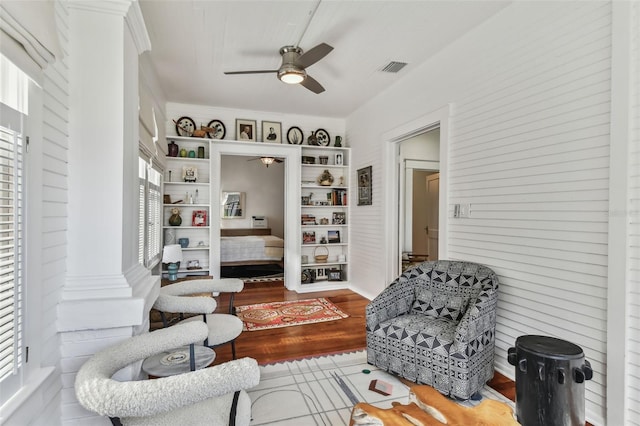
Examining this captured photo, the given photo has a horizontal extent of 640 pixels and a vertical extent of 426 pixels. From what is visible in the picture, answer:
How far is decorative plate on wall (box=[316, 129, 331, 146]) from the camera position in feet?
18.8

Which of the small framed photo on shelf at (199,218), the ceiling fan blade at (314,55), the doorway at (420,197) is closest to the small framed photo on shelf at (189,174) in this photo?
the small framed photo on shelf at (199,218)

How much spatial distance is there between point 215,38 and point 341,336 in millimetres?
3192

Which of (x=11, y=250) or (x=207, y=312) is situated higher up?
(x=11, y=250)

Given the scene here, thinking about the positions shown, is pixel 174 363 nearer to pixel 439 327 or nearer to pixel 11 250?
pixel 11 250

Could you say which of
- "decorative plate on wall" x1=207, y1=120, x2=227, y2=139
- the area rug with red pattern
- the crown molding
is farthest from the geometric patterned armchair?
"decorative plate on wall" x1=207, y1=120, x2=227, y2=139

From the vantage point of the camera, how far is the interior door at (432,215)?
580 cm

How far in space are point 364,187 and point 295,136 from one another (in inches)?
60.6

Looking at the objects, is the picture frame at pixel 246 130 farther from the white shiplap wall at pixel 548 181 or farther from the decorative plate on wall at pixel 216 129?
the white shiplap wall at pixel 548 181

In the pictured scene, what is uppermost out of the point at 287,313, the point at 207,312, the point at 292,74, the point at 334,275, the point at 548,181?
the point at 292,74

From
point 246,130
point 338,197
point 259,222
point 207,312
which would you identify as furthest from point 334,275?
point 259,222

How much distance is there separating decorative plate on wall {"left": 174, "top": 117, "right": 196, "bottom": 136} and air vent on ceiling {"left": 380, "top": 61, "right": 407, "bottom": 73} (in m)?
3.06

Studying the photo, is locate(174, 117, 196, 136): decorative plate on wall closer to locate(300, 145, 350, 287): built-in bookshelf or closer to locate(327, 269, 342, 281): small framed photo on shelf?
locate(300, 145, 350, 287): built-in bookshelf

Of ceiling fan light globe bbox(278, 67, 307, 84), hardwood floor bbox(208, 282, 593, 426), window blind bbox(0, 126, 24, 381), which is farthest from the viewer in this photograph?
ceiling fan light globe bbox(278, 67, 307, 84)

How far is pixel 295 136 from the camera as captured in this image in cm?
569
